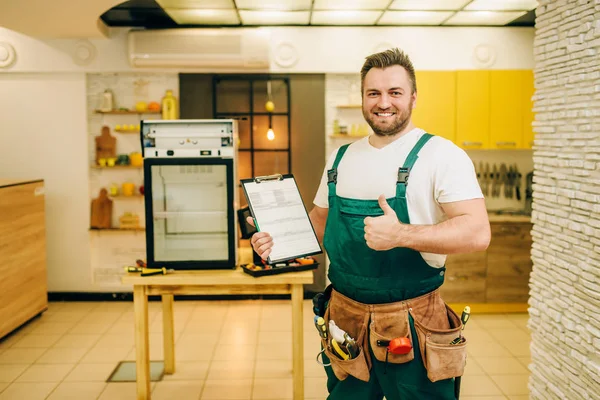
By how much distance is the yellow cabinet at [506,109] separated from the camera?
524 centimetres

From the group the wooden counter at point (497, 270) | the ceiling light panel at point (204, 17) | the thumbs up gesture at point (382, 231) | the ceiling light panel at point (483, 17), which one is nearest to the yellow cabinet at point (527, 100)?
the ceiling light panel at point (483, 17)

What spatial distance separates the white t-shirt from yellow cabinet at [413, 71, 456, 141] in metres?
3.35

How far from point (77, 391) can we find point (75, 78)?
3395mm

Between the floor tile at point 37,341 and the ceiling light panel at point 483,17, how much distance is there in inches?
187

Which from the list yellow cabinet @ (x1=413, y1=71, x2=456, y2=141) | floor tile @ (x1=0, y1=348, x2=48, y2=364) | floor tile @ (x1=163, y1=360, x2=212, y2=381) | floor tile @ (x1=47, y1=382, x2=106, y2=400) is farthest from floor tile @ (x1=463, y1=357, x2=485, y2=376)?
floor tile @ (x1=0, y1=348, x2=48, y2=364)

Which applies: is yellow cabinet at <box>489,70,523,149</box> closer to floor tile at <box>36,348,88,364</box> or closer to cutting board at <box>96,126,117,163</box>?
cutting board at <box>96,126,117,163</box>

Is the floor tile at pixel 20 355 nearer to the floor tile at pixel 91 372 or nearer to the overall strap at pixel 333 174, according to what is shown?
the floor tile at pixel 91 372

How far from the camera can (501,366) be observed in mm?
3969

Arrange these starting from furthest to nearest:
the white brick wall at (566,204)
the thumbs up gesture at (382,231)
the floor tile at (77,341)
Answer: the floor tile at (77,341), the white brick wall at (566,204), the thumbs up gesture at (382,231)

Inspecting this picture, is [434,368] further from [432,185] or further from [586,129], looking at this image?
[586,129]

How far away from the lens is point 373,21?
17.3ft

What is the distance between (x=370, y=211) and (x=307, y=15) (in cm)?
361

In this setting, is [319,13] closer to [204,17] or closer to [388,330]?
[204,17]

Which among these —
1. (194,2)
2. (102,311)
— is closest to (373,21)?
(194,2)
